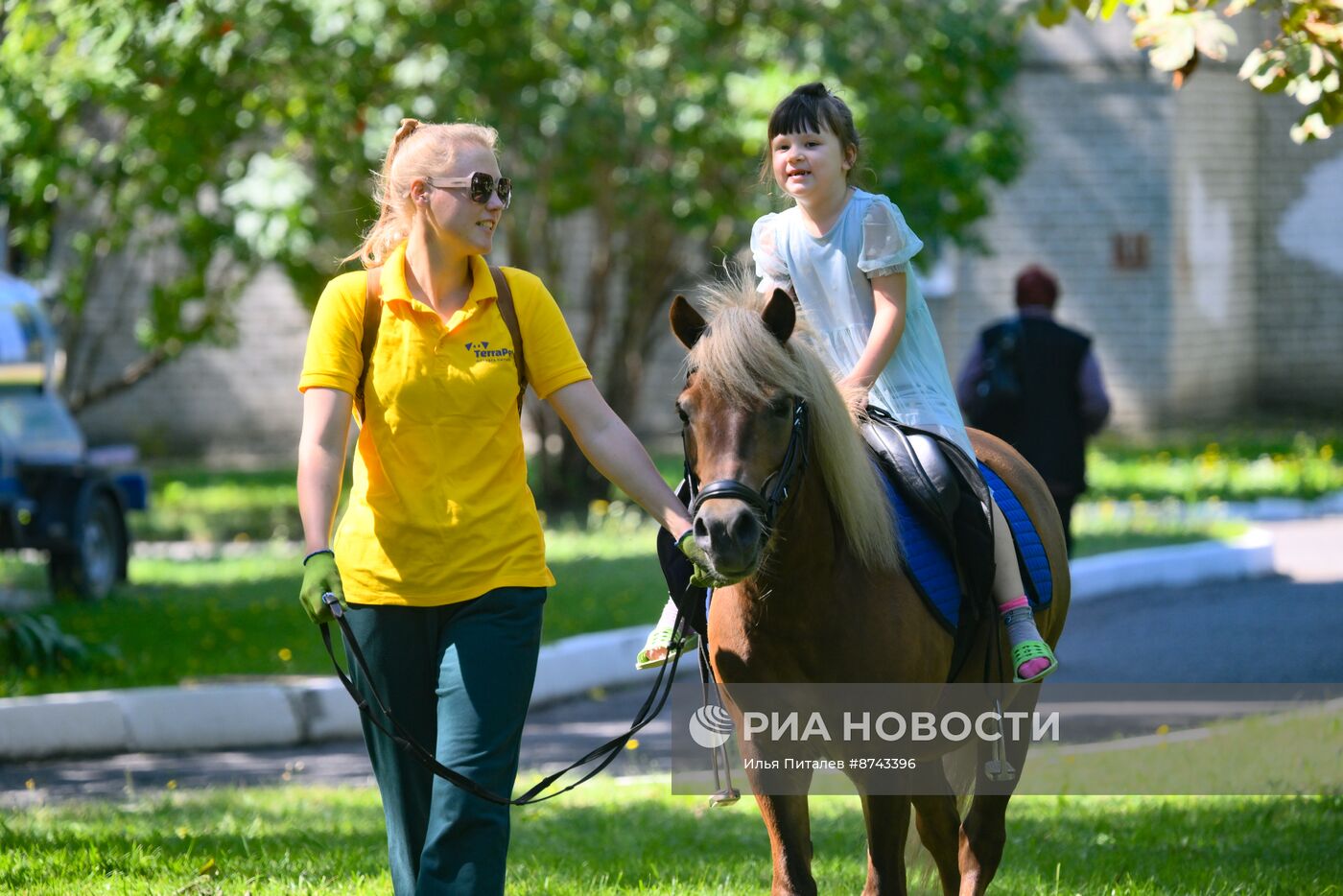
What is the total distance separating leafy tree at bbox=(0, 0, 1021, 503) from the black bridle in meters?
8.30

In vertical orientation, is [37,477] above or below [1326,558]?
above

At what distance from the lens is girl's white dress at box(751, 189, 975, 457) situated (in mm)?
4609

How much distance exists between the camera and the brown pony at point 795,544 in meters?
3.95

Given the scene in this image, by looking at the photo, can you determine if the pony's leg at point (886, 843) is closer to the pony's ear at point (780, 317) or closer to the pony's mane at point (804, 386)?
the pony's mane at point (804, 386)

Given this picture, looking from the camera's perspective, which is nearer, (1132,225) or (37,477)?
(37,477)

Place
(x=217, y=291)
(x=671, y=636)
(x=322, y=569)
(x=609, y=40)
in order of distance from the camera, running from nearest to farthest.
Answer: (x=322, y=569), (x=671, y=636), (x=609, y=40), (x=217, y=291)

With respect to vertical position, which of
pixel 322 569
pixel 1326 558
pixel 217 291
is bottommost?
pixel 1326 558

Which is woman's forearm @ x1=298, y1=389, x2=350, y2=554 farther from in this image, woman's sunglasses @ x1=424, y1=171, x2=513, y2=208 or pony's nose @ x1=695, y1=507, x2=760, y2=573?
pony's nose @ x1=695, y1=507, x2=760, y2=573

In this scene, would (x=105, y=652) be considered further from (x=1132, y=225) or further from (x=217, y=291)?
(x=1132, y=225)

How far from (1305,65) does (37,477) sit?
9506mm

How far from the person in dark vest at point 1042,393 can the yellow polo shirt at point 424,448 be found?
5.49 metres

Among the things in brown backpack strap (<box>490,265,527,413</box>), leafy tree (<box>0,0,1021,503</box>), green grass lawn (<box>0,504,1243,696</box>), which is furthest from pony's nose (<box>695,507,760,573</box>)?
leafy tree (<box>0,0,1021,503</box>)

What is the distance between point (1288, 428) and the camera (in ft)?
73.3

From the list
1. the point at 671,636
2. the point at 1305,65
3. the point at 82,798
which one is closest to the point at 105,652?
the point at 82,798
